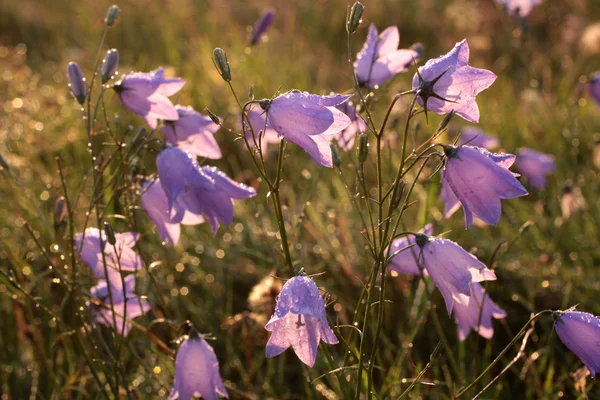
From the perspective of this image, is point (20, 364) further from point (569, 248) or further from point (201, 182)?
point (569, 248)

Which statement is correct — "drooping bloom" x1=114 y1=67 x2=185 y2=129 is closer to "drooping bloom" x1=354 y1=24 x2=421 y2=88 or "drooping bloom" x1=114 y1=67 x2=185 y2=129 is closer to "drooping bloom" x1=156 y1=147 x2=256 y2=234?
"drooping bloom" x1=156 y1=147 x2=256 y2=234

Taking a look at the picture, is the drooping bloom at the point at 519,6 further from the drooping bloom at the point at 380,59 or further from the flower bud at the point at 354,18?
the flower bud at the point at 354,18

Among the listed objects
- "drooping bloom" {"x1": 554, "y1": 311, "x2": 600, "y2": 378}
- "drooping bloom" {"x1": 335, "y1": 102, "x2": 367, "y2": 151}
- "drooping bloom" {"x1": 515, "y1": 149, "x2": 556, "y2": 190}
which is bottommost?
"drooping bloom" {"x1": 515, "y1": 149, "x2": 556, "y2": 190}

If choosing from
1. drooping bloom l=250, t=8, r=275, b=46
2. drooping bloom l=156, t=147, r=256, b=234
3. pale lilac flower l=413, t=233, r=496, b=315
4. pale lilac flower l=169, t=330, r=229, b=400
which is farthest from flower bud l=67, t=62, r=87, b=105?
drooping bloom l=250, t=8, r=275, b=46

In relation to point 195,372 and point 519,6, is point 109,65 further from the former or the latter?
point 519,6

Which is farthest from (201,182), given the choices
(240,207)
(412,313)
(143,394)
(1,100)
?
(1,100)

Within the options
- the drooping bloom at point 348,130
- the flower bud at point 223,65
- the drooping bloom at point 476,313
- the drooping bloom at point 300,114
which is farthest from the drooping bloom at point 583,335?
the flower bud at point 223,65
